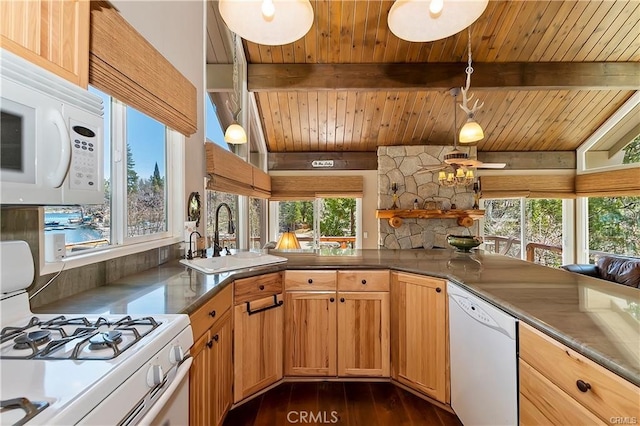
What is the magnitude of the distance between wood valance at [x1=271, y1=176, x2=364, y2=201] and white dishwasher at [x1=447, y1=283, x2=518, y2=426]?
385cm

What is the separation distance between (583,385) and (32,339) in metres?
1.65

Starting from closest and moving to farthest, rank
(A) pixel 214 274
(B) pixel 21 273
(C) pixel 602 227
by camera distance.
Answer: (B) pixel 21 273 < (A) pixel 214 274 < (C) pixel 602 227

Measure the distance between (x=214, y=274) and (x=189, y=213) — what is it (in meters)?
0.73

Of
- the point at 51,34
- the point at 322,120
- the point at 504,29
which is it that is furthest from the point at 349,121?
the point at 51,34

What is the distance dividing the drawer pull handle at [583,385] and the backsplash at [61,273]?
1920 mm

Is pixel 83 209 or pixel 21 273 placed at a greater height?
pixel 83 209

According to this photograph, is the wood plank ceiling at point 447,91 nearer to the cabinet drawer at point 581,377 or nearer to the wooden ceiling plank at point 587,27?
the wooden ceiling plank at point 587,27

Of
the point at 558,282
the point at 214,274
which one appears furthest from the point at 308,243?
the point at 558,282

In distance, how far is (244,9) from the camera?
1427 millimetres

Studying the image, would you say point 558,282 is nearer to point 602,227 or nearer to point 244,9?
point 244,9

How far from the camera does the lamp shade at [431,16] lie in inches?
58.8

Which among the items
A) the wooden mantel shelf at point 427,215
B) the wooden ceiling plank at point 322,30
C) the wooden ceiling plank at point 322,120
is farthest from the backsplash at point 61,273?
the wooden mantel shelf at point 427,215

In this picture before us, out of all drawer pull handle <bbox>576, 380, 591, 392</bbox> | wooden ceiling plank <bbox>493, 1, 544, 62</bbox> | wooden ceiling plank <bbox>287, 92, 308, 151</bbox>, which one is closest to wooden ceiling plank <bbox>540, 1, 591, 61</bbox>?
wooden ceiling plank <bbox>493, 1, 544, 62</bbox>

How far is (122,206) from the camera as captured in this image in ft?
5.55
